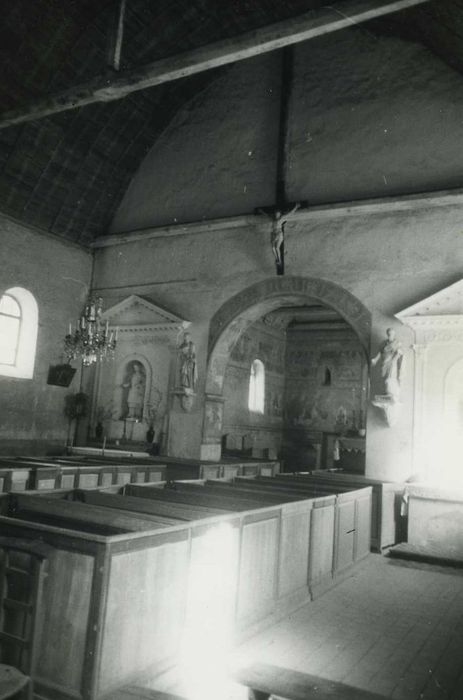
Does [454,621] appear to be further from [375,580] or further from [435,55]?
[435,55]

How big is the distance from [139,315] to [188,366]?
2000 millimetres

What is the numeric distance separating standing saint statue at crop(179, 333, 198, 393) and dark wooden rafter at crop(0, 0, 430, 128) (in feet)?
17.7

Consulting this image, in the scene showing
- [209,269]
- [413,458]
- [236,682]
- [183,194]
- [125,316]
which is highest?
[183,194]

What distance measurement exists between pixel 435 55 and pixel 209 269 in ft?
19.5

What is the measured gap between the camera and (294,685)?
3.99 m

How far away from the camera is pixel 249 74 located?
42.0 ft

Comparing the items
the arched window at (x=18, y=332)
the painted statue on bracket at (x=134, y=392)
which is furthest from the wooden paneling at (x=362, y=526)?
the arched window at (x=18, y=332)

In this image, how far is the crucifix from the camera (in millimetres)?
11180

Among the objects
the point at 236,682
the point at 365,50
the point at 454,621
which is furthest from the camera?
the point at 365,50

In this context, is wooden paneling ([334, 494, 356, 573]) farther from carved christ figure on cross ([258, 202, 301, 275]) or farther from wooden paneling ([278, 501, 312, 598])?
carved christ figure on cross ([258, 202, 301, 275])

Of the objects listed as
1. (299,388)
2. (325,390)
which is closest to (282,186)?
(325,390)

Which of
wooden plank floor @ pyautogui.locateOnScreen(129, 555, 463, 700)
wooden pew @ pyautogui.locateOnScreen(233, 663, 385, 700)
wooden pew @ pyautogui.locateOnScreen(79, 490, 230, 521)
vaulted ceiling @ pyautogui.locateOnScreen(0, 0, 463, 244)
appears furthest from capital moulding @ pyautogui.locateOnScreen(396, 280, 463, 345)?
wooden pew @ pyautogui.locateOnScreen(233, 663, 385, 700)

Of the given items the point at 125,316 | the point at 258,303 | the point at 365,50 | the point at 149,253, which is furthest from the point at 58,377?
the point at 365,50

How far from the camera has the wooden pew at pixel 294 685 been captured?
3838mm
